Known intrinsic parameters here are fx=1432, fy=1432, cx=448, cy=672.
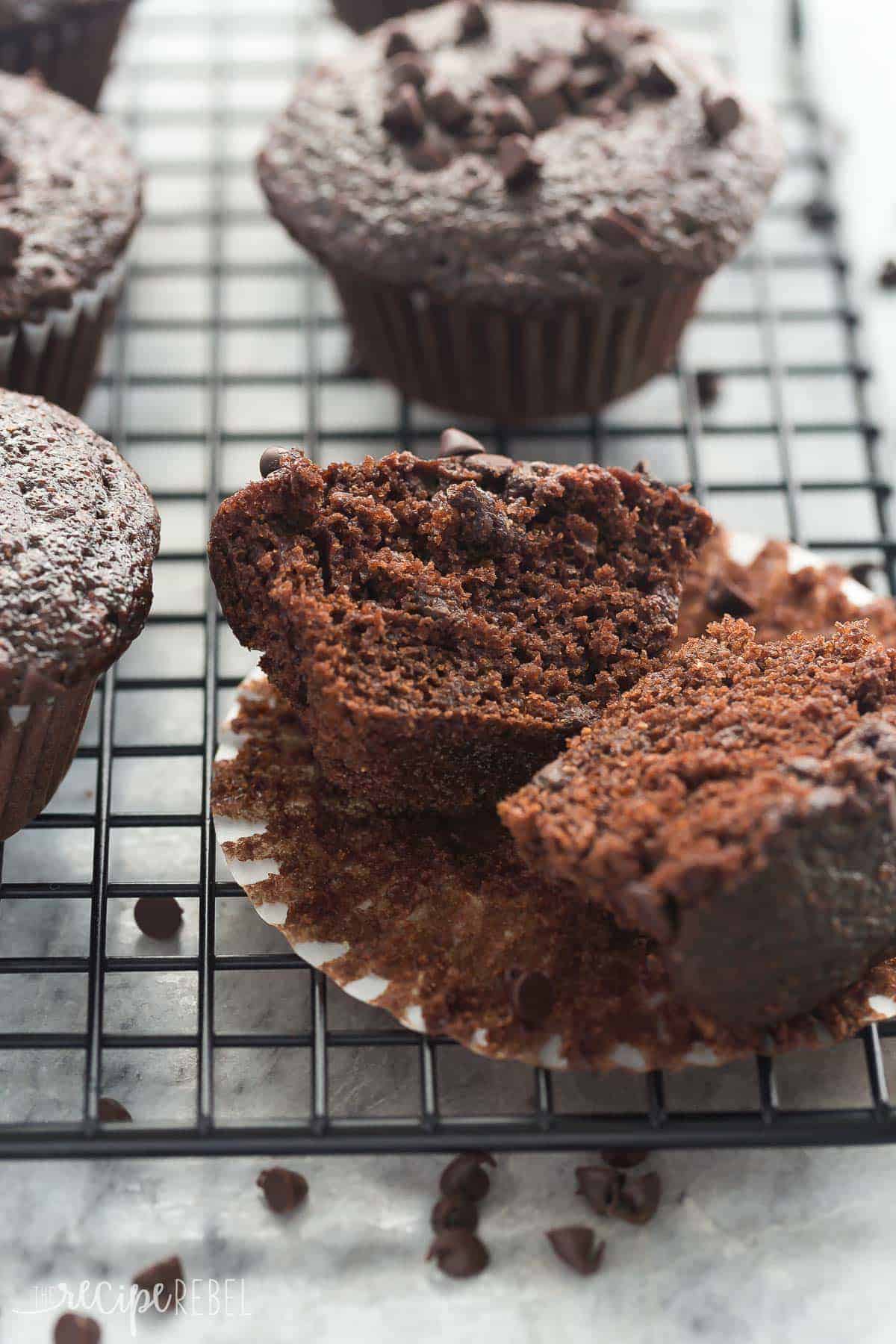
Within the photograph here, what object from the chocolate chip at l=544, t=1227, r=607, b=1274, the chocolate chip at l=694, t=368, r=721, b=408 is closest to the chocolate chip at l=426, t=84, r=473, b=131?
the chocolate chip at l=694, t=368, r=721, b=408

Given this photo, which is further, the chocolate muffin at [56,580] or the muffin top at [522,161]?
the muffin top at [522,161]

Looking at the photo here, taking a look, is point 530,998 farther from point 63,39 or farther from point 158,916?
point 63,39

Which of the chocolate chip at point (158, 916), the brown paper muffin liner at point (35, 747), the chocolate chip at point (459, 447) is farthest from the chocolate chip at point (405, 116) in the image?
the chocolate chip at point (158, 916)

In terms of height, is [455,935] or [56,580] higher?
[56,580]

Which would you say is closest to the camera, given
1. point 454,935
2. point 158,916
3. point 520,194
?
point 454,935

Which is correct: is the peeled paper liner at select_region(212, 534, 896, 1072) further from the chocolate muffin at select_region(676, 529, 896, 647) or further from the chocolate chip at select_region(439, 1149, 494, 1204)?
the chocolate muffin at select_region(676, 529, 896, 647)

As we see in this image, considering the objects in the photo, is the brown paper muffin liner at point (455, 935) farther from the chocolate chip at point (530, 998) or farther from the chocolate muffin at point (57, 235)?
the chocolate muffin at point (57, 235)

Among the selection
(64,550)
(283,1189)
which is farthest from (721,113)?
(283,1189)
